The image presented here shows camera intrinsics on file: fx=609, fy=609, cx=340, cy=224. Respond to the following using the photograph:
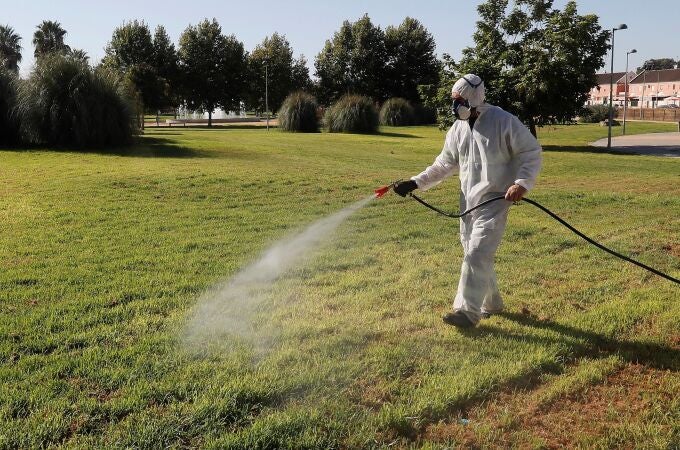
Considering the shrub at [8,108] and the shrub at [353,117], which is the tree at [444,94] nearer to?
the shrub at [353,117]

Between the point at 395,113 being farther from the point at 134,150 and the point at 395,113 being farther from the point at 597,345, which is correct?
the point at 597,345

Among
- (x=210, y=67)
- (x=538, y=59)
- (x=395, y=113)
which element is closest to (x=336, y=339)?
(x=538, y=59)

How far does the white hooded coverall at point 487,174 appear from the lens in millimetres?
4477

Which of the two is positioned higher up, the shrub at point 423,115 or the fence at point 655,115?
the fence at point 655,115

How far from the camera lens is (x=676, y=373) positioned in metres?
4.01

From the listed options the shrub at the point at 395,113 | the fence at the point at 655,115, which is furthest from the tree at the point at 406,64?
the fence at the point at 655,115

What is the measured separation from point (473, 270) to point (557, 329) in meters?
0.81

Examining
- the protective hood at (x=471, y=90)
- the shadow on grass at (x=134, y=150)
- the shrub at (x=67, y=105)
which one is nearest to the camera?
the protective hood at (x=471, y=90)

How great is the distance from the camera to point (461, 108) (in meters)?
4.54

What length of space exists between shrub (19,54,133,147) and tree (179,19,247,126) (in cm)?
3731

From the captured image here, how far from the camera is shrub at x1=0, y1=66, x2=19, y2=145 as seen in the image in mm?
19750

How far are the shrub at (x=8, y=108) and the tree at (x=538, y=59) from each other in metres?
19.1

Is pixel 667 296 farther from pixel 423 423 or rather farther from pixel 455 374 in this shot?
pixel 423 423

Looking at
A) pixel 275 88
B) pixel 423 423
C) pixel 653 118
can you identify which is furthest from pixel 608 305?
pixel 653 118
